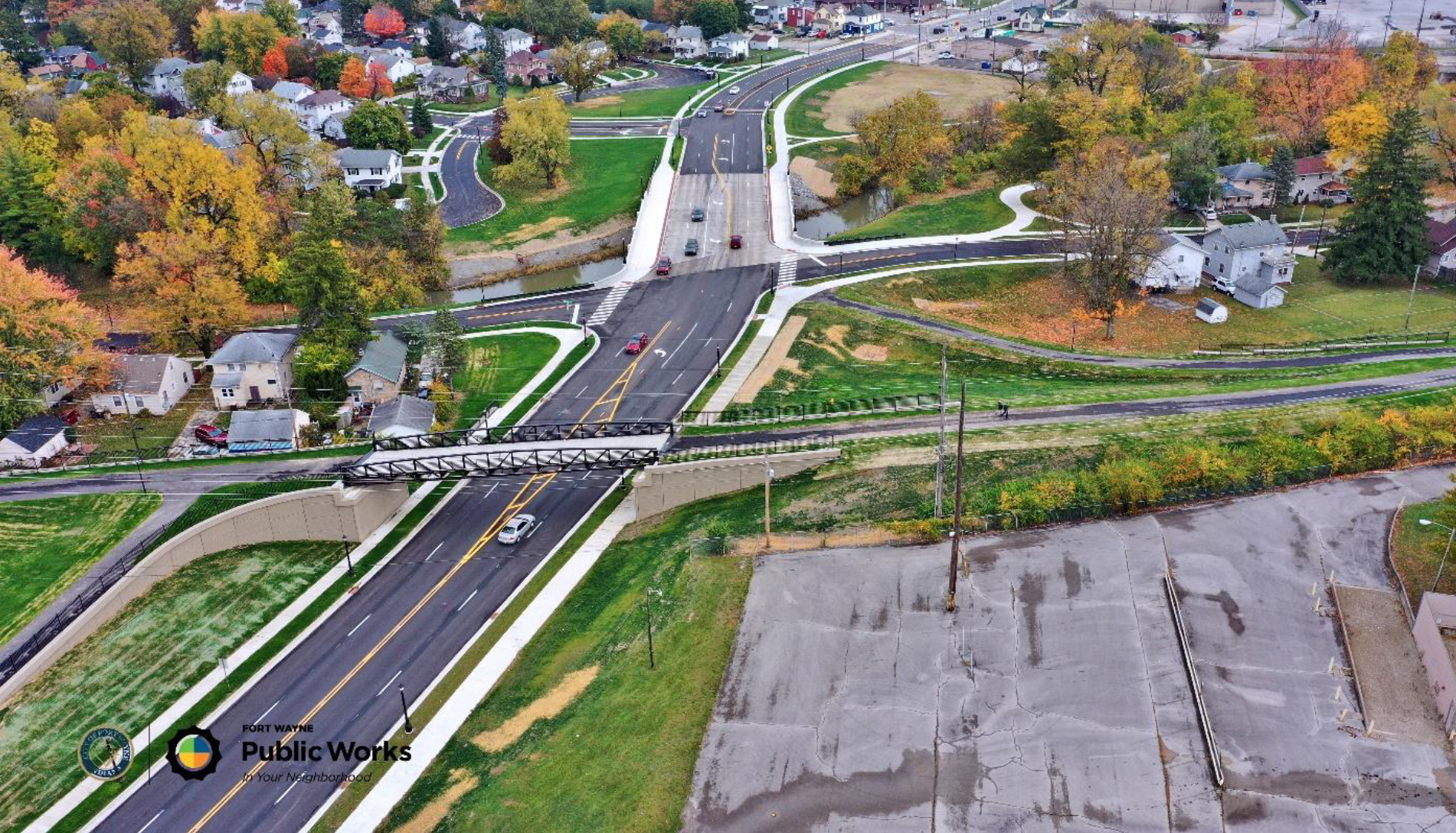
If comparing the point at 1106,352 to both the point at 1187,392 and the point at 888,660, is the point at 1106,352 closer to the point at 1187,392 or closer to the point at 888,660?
the point at 1187,392

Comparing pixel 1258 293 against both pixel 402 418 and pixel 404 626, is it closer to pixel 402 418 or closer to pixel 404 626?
pixel 402 418

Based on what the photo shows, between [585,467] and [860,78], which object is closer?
[585,467]

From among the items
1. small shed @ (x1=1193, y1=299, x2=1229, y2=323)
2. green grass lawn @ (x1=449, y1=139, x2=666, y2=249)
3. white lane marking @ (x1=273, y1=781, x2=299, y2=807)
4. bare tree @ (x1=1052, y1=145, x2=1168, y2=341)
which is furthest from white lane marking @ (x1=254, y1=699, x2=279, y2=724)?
small shed @ (x1=1193, y1=299, x2=1229, y2=323)

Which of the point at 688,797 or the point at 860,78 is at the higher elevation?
the point at 860,78

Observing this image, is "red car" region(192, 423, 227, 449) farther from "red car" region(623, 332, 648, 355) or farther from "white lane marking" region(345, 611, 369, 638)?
"red car" region(623, 332, 648, 355)

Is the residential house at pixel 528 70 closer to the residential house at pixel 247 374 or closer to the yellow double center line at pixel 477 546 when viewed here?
the yellow double center line at pixel 477 546

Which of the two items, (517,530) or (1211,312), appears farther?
(1211,312)

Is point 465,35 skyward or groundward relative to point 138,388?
skyward

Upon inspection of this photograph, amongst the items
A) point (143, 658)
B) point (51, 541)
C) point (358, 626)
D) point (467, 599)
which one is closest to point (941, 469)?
point (467, 599)

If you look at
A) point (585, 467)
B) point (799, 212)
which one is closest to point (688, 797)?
point (585, 467)
